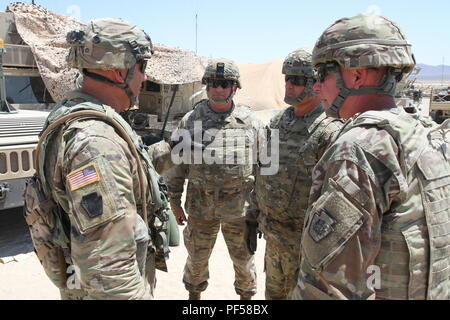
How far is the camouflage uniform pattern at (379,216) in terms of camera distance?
1.36 m

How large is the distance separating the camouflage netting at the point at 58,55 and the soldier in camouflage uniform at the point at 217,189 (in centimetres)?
460

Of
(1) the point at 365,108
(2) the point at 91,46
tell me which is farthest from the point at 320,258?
(2) the point at 91,46

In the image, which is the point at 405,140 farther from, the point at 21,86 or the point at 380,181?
the point at 21,86

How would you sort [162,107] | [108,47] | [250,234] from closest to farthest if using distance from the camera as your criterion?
1. [108,47]
2. [250,234]
3. [162,107]

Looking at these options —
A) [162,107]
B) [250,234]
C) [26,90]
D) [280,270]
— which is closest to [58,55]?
[26,90]

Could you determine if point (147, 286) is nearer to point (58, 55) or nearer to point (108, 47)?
point (108, 47)

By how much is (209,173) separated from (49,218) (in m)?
1.94

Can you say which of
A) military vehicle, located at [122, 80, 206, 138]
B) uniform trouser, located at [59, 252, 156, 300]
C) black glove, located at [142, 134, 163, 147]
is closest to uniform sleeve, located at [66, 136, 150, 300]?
uniform trouser, located at [59, 252, 156, 300]

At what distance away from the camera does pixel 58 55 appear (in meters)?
7.83

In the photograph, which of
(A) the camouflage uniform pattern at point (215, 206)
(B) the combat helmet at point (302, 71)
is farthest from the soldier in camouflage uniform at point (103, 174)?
(A) the camouflage uniform pattern at point (215, 206)

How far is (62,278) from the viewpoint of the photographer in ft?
6.00

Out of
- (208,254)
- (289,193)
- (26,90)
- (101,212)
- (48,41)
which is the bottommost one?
(208,254)

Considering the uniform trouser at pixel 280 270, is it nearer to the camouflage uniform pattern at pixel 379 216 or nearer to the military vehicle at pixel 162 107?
the camouflage uniform pattern at pixel 379 216

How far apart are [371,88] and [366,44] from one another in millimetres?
168
